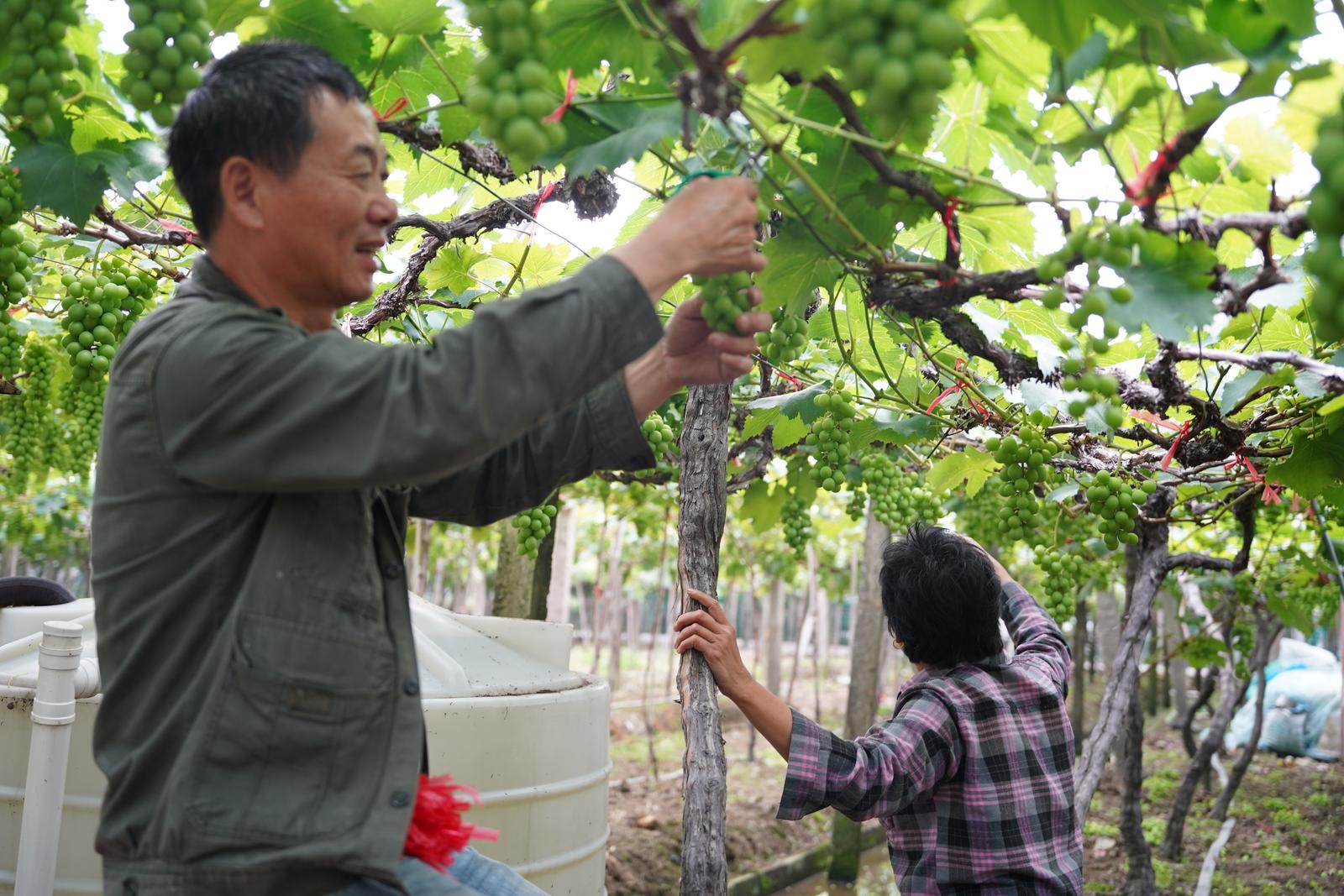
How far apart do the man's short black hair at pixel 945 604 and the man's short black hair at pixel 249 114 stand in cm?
181

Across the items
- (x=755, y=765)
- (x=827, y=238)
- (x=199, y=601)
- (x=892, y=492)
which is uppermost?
(x=827, y=238)

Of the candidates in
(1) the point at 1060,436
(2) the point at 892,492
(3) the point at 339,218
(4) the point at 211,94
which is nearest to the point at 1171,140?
(3) the point at 339,218

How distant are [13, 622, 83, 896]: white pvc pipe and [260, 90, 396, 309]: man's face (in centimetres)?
129

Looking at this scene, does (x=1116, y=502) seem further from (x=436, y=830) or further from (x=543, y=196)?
(x=436, y=830)

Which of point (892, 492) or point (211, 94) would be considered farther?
point (892, 492)

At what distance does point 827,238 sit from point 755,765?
8133mm

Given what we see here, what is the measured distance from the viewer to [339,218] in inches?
54.8

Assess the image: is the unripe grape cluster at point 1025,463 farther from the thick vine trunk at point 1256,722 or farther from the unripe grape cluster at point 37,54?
the thick vine trunk at point 1256,722

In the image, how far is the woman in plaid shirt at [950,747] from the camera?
230 centimetres

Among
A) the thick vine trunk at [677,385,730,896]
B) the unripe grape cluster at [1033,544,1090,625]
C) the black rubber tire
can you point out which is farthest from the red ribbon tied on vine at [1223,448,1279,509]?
the black rubber tire

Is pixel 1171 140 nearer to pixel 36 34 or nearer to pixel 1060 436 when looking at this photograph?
pixel 36 34

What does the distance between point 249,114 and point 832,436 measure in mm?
2186

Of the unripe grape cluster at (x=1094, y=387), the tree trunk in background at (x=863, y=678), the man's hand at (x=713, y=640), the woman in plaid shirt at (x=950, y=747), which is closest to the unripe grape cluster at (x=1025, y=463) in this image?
the woman in plaid shirt at (x=950, y=747)

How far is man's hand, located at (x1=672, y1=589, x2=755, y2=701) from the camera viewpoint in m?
2.14
